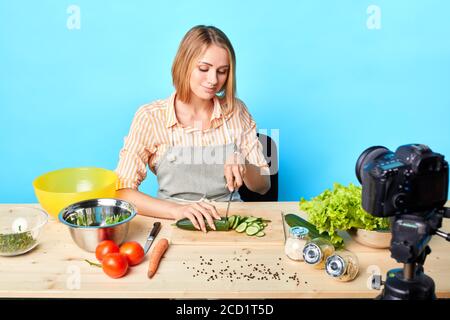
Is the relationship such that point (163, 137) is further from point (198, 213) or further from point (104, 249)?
point (104, 249)

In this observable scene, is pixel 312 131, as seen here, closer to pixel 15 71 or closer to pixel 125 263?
pixel 15 71

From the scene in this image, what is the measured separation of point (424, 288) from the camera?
1.55 m

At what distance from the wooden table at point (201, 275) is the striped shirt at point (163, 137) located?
2.05 ft

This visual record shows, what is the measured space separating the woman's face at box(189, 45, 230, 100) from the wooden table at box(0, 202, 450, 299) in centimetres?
90

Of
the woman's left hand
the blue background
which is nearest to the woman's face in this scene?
the woman's left hand

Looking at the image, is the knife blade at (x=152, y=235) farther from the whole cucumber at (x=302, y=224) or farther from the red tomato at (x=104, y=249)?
the whole cucumber at (x=302, y=224)

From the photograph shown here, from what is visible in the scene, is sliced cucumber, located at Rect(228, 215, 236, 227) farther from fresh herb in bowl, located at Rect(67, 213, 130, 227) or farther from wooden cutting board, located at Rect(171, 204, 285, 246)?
fresh herb in bowl, located at Rect(67, 213, 130, 227)

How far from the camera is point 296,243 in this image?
6.90ft

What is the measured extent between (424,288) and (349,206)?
0.66m

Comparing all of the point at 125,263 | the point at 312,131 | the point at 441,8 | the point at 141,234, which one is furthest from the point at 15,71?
the point at 441,8

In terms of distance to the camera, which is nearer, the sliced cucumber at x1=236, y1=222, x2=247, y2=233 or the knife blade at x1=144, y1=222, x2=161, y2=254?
the knife blade at x1=144, y1=222, x2=161, y2=254

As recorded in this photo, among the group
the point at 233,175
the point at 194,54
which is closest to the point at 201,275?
the point at 233,175

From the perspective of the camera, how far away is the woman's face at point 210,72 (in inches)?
111

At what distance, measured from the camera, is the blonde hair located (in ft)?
9.31
